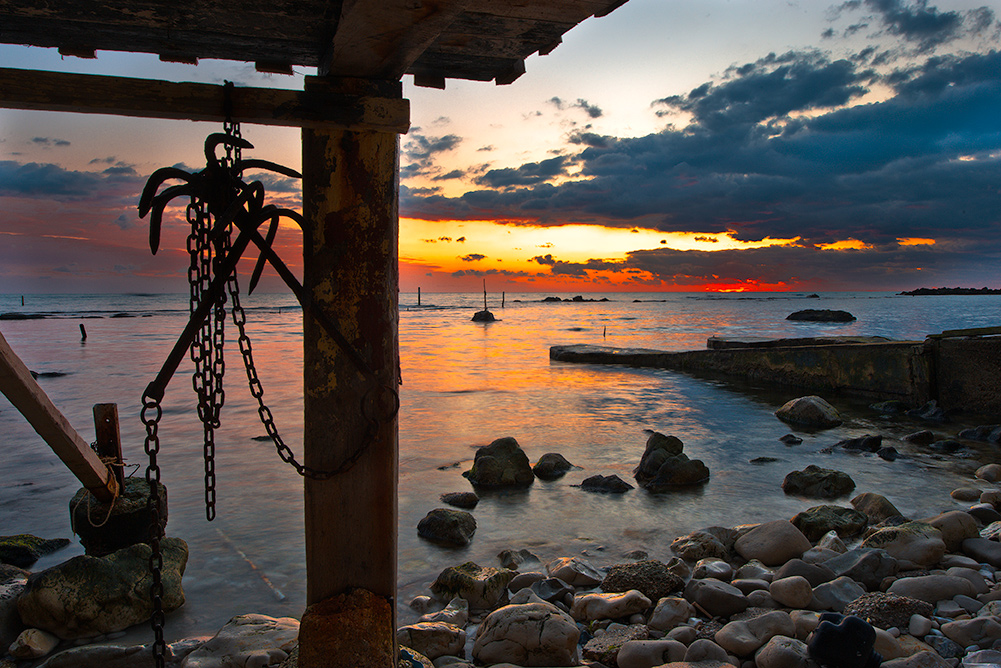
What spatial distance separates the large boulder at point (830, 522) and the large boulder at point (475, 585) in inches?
115

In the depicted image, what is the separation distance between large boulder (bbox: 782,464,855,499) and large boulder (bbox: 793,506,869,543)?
3.66ft

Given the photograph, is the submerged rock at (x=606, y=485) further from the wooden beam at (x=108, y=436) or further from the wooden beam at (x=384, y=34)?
the wooden beam at (x=384, y=34)

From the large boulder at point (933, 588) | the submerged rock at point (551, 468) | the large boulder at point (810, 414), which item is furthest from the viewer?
the large boulder at point (810, 414)

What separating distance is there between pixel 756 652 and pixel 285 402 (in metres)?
12.0

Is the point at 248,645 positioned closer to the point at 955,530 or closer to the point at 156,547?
the point at 156,547

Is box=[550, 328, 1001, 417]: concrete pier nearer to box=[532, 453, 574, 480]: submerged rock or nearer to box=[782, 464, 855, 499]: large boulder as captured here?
box=[782, 464, 855, 499]: large boulder

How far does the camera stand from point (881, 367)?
12.1 m

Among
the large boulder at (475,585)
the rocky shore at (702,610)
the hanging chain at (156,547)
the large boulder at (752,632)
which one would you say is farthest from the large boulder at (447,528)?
the hanging chain at (156,547)

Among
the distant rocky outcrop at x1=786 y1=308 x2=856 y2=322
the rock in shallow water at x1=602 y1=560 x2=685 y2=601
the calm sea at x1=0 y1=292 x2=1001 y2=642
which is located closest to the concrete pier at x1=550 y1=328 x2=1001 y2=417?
the calm sea at x1=0 y1=292 x2=1001 y2=642

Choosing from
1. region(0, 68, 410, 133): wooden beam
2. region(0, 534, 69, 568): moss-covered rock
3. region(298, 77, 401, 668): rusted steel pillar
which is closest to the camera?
region(0, 68, 410, 133): wooden beam

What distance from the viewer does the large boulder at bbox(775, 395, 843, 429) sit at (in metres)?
10.6

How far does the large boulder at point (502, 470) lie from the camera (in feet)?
24.4

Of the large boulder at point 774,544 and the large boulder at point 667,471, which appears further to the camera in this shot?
the large boulder at point 667,471

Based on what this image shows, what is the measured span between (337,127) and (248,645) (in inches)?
126
